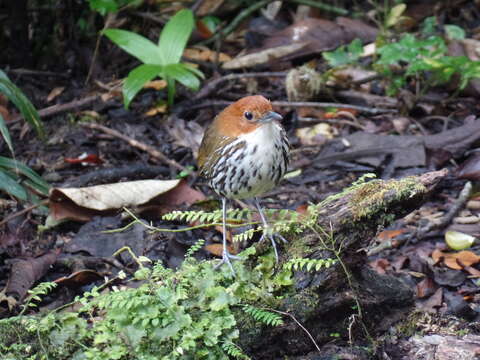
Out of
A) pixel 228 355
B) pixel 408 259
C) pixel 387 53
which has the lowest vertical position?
pixel 408 259

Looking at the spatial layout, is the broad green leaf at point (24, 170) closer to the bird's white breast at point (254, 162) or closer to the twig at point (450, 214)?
the bird's white breast at point (254, 162)

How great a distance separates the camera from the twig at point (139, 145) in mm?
5629

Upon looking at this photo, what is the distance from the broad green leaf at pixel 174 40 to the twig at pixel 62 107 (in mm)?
892

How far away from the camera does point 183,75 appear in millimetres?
5773

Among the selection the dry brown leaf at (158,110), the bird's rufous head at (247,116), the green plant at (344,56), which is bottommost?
the dry brown leaf at (158,110)

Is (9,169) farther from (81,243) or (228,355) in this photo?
(228,355)

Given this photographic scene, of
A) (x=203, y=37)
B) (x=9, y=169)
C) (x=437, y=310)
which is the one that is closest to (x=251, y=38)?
(x=203, y=37)

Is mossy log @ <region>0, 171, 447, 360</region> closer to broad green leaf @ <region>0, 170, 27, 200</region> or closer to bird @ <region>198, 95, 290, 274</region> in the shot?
bird @ <region>198, 95, 290, 274</region>

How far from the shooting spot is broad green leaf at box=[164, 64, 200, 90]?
5.71m

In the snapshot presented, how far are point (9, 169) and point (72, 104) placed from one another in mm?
1660

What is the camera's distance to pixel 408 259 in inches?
A: 172

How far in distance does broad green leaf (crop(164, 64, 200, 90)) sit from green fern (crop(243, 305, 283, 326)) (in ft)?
9.72

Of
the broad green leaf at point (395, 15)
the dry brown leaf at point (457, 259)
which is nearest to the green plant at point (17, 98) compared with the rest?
the dry brown leaf at point (457, 259)

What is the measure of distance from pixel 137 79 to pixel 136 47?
1.76 feet
